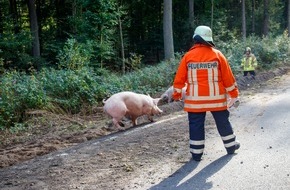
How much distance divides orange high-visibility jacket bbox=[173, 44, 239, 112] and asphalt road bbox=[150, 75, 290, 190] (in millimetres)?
861

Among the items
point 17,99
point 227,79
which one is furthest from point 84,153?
point 17,99

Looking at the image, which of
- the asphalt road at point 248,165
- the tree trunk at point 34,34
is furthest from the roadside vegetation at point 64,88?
the tree trunk at point 34,34

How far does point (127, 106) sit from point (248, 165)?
155 inches

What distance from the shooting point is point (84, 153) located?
669 centimetres

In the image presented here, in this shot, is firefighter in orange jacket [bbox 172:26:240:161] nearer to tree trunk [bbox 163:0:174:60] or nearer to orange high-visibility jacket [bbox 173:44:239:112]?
orange high-visibility jacket [bbox 173:44:239:112]

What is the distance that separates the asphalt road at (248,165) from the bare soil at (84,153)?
42 centimetres

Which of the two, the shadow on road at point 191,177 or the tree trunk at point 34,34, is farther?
the tree trunk at point 34,34

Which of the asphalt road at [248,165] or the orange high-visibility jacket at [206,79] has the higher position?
the orange high-visibility jacket at [206,79]

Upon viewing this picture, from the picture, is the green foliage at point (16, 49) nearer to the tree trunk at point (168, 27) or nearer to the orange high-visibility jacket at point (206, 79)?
the tree trunk at point (168, 27)

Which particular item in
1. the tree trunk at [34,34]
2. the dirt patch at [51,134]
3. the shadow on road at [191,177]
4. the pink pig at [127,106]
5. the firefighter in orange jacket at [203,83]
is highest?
the tree trunk at [34,34]

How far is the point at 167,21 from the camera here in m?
23.5

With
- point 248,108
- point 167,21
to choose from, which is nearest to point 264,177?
point 248,108

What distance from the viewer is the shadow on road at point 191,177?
16.2 feet

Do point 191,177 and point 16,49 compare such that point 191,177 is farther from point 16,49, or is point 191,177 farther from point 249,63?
point 16,49
